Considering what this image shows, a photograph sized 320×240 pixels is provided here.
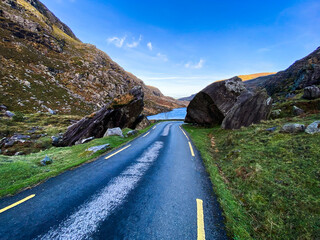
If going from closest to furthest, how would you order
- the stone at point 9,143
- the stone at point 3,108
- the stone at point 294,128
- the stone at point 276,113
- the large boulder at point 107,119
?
the stone at point 294,128
the stone at point 276,113
the stone at point 9,143
the large boulder at point 107,119
the stone at point 3,108

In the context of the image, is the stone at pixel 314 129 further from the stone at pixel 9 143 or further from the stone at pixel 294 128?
the stone at pixel 9 143

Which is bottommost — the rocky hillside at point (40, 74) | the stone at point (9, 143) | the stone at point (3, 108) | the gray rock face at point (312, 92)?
the stone at point (9, 143)

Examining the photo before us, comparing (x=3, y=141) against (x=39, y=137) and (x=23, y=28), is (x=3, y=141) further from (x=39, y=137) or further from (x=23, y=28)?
(x=23, y=28)

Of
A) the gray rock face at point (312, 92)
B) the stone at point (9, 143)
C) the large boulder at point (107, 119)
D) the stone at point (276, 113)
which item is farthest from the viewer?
Answer: the large boulder at point (107, 119)

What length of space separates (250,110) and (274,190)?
11970 mm

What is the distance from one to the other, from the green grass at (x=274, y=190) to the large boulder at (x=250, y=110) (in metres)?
6.92

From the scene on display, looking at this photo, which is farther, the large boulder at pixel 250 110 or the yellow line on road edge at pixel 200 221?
the large boulder at pixel 250 110

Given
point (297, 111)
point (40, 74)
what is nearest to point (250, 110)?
point (297, 111)

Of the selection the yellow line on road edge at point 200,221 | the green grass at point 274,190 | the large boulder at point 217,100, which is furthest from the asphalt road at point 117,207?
the large boulder at point 217,100

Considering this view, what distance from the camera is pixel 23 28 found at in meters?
59.0

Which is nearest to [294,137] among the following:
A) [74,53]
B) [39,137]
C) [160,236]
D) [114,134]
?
[160,236]

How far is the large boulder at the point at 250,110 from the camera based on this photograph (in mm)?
13469

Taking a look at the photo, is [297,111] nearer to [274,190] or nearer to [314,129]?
[314,129]

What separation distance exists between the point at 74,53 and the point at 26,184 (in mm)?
101641
